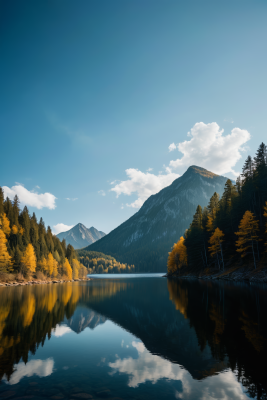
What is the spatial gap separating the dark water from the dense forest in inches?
1534

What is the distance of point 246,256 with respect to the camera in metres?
60.5

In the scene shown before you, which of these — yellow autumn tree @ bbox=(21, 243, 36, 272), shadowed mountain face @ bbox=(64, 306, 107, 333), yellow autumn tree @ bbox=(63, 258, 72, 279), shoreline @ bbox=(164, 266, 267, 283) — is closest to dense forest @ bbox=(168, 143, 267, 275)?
shoreline @ bbox=(164, 266, 267, 283)

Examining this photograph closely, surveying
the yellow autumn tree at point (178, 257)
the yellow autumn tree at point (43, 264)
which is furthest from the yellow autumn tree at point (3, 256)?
the yellow autumn tree at point (178, 257)

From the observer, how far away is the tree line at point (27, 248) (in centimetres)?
7262

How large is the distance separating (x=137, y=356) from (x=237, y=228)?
212 feet

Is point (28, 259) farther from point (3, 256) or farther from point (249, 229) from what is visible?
point (249, 229)

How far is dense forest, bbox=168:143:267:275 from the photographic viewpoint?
5584 centimetres

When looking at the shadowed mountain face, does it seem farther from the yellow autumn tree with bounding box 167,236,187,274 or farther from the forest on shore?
the yellow autumn tree with bounding box 167,236,187,274

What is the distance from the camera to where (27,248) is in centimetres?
7744

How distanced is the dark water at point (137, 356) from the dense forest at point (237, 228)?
128 ft

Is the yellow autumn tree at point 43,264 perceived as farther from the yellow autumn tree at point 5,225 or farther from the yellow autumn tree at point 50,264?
the yellow autumn tree at point 5,225

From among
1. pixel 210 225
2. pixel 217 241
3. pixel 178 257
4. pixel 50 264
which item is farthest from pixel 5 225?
pixel 210 225

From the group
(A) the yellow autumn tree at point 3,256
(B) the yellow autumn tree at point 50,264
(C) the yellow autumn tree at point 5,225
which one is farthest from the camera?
(B) the yellow autumn tree at point 50,264

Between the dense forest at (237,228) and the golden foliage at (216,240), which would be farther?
the golden foliage at (216,240)
